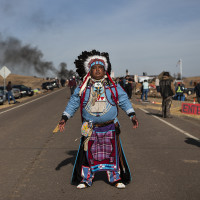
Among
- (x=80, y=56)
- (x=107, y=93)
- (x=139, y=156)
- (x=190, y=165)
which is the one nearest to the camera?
(x=107, y=93)

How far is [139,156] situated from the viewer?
6.28 m

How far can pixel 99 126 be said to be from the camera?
14.0 ft

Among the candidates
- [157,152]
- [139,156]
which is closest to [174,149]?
[157,152]

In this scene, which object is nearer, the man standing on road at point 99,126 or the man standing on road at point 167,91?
the man standing on road at point 99,126

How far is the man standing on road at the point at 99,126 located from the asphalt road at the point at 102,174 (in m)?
0.23

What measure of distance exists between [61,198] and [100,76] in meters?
1.69

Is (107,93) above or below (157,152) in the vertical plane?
above

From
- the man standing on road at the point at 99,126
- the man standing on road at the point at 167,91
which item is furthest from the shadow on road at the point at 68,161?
the man standing on road at the point at 167,91

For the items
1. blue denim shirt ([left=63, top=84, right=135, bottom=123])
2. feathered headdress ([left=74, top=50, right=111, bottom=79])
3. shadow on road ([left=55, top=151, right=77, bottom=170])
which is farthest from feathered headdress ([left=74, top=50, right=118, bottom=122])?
shadow on road ([left=55, top=151, right=77, bottom=170])

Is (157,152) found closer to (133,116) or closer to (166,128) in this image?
(133,116)

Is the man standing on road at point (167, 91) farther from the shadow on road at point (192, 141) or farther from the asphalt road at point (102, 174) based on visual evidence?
Result: the shadow on road at point (192, 141)

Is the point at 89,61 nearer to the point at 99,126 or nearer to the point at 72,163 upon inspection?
the point at 99,126

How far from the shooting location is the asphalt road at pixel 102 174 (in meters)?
4.19

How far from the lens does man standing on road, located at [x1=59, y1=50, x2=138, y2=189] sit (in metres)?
4.25
